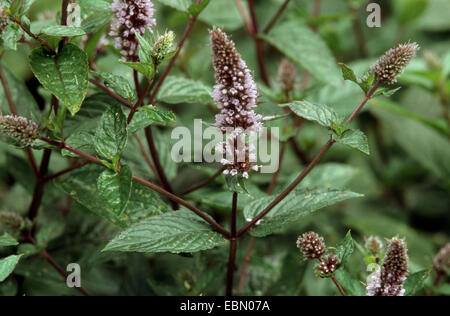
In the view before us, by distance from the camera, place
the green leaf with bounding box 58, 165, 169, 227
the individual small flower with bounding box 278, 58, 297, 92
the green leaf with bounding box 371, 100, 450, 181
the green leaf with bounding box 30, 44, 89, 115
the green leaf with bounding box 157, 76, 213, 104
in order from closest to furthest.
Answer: the green leaf with bounding box 30, 44, 89, 115, the green leaf with bounding box 58, 165, 169, 227, the green leaf with bounding box 157, 76, 213, 104, the individual small flower with bounding box 278, 58, 297, 92, the green leaf with bounding box 371, 100, 450, 181

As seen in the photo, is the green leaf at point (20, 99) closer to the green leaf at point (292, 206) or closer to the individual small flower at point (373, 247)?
the green leaf at point (292, 206)

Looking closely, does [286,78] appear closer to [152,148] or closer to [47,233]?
[152,148]

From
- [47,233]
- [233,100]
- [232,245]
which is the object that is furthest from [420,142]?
[47,233]

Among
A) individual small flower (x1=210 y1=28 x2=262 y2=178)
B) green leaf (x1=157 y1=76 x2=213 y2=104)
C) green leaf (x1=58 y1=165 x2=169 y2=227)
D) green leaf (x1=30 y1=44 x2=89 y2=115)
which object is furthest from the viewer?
green leaf (x1=157 y1=76 x2=213 y2=104)

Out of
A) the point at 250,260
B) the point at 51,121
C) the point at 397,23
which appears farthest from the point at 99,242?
the point at 397,23

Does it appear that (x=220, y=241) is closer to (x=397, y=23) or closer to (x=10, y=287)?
(x=10, y=287)

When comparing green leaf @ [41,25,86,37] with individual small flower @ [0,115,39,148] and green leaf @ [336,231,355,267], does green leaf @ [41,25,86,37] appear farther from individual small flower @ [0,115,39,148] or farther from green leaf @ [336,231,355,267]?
green leaf @ [336,231,355,267]

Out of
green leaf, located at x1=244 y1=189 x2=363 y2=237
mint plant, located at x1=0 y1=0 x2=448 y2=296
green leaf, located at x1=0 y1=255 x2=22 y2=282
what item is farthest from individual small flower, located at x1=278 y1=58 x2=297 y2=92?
green leaf, located at x1=0 y1=255 x2=22 y2=282
